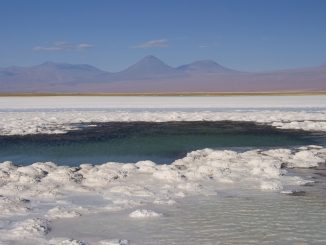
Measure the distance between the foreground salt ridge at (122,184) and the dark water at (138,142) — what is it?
73.3 inches

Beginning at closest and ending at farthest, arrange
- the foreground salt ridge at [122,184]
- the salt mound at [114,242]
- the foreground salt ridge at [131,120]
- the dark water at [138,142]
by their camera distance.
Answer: the salt mound at [114,242], the foreground salt ridge at [122,184], the dark water at [138,142], the foreground salt ridge at [131,120]

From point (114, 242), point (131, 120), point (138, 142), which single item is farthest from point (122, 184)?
point (131, 120)

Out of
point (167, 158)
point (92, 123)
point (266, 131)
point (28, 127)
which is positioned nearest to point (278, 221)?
point (167, 158)

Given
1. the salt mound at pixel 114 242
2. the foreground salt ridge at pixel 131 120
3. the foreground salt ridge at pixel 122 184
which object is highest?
the foreground salt ridge at pixel 131 120

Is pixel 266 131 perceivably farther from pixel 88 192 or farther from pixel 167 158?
pixel 88 192

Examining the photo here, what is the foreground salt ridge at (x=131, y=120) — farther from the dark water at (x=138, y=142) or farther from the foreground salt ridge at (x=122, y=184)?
the foreground salt ridge at (x=122, y=184)

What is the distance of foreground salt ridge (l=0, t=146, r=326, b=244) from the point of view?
23.9 feet

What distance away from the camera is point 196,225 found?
22.3 feet

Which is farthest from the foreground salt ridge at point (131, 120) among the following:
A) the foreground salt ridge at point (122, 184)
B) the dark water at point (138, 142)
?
the foreground salt ridge at point (122, 184)

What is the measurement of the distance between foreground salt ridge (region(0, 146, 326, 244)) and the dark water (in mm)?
1862

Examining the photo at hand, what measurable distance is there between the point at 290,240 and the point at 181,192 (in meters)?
2.89

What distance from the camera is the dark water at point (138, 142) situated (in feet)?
44.0

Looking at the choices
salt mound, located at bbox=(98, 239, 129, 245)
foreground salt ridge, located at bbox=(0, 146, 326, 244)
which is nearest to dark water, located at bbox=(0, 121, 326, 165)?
foreground salt ridge, located at bbox=(0, 146, 326, 244)

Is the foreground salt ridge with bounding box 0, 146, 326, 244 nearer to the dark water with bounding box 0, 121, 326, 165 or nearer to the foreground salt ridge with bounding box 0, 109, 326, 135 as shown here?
the dark water with bounding box 0, 121, 326, 165
